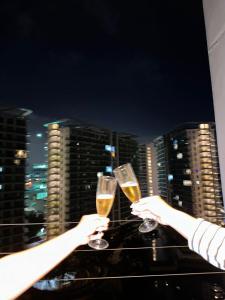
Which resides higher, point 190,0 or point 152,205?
point 190,0

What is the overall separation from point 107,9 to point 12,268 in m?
5.68

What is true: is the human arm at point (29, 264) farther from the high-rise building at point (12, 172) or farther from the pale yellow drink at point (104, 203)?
the high-rise building at point (12, 172)

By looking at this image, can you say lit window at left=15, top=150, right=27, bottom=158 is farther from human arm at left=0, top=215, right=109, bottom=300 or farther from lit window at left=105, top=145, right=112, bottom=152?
human arm at left=0, top=215, right=109, bottom=300

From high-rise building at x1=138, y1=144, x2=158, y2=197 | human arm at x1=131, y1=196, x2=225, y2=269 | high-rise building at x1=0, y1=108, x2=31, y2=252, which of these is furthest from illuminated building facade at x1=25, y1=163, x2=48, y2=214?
human arm at x1=131, y1=196, x2=225, y2=269

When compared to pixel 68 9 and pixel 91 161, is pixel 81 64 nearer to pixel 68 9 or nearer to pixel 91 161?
pixel 68 9

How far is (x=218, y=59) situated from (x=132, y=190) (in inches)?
32.0

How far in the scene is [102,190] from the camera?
856 millimetres

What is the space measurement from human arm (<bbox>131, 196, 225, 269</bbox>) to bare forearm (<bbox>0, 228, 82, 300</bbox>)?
0.31 metres

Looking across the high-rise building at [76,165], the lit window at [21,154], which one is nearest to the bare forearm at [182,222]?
the lit window at [21,154]

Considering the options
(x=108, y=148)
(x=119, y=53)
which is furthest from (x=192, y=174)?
(x=119, y=53)

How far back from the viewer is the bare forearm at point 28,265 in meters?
0.42

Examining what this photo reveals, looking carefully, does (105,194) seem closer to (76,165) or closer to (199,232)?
(199,232)

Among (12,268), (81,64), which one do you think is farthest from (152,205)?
(81,64)

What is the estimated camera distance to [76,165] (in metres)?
41.1
